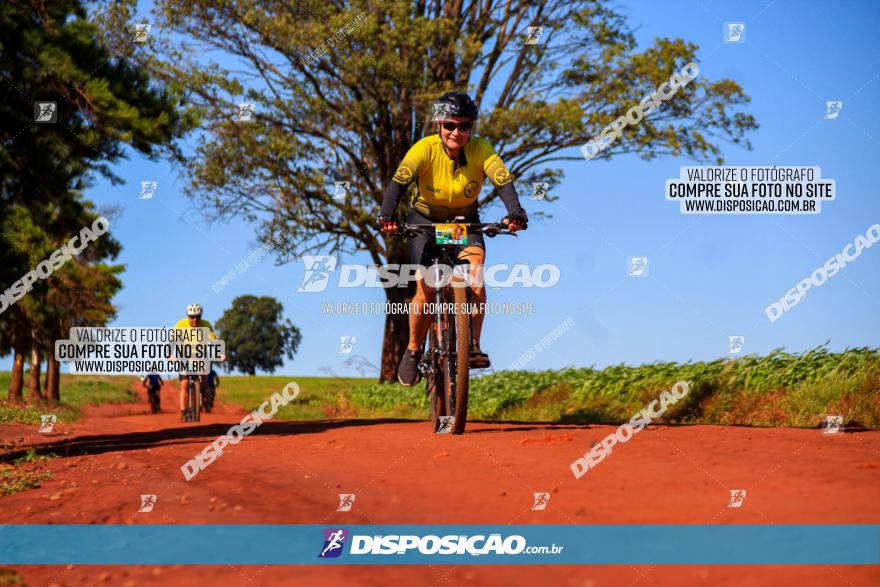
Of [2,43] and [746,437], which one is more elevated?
[2,43]

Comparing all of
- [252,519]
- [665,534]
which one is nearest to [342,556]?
[252,519]

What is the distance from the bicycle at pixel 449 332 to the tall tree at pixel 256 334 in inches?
2453

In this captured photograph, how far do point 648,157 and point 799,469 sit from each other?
53.4ft

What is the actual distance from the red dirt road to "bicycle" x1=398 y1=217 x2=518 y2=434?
40 centimetres

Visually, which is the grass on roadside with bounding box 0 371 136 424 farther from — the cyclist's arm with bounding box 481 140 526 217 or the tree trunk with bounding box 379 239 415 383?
the cyclist's arm with bounding box 481 140 526 217

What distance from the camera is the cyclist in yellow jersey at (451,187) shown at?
866 cm

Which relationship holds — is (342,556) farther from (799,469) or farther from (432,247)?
(432,247)

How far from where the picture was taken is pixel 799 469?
6391 millimetres

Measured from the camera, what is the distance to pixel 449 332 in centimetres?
884

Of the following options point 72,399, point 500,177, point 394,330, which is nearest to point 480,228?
point 500,177

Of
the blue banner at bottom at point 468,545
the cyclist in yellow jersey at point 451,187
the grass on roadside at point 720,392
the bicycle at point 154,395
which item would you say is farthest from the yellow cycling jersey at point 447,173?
the bicycle at point 154,395

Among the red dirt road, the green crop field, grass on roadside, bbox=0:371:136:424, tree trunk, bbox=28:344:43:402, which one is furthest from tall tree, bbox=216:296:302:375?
the red dirt road

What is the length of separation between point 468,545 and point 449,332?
13.7 ft

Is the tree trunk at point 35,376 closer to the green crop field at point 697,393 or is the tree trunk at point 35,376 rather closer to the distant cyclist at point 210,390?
the green crop field at point 697,393
